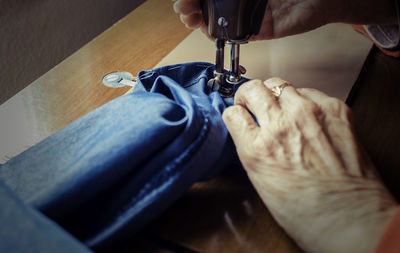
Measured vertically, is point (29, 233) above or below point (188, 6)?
below

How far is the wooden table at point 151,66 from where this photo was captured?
0.37 meters

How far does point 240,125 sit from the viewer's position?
16.1 inches

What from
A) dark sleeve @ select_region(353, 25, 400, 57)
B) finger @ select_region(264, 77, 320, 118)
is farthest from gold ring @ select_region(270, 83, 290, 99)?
dark sleeve @ select_region(353, 25, 400, 57)

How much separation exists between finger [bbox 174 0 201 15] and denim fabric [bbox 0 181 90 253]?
1.48 ft

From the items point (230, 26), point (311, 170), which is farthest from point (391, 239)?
point (230, 26)

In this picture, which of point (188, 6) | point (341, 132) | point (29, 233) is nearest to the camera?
point (29, 233)

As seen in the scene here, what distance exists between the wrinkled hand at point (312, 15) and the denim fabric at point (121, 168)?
349 mm

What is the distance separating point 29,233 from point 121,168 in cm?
10

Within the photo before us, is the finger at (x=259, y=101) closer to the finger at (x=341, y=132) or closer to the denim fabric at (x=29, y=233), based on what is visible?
the finger at (x=341, y=132)

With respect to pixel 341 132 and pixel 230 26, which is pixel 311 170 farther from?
pixel 230 26

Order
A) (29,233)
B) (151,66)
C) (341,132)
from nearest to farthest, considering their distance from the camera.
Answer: (29,233) → (341,132) → (151,66)

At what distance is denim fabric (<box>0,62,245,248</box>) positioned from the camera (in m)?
0.33

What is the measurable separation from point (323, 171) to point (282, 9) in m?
0.46

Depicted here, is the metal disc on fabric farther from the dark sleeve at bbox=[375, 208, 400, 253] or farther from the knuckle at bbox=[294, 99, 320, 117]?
the dark sleeve at bbox=[375, 208, 400, 253]
